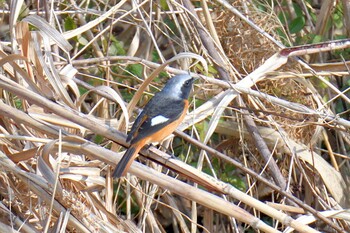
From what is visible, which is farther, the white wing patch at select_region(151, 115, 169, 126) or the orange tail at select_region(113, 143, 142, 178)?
the white wing patch at select_region(151, 115, 169, 126)

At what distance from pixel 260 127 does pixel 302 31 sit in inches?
37.6

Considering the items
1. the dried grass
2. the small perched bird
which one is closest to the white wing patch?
the small perched bird

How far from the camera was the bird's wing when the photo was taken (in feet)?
9.96

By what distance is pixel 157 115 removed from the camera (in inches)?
128

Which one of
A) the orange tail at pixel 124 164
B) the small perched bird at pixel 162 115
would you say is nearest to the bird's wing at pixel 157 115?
the small perched bird at pixel 162 115

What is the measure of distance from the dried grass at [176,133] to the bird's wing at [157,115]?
0.09 m

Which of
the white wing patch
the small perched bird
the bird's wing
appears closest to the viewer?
the small perched bird

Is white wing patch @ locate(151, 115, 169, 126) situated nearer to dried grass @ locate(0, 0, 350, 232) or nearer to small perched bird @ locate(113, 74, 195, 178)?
small perched bird @ locate(113, 74, 195, 178)

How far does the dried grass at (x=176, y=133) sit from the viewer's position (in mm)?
2695

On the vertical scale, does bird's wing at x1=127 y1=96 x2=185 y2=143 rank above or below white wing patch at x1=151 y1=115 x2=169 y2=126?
above

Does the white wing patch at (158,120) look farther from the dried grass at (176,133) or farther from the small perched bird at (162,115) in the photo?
the dried grass at (176,133)

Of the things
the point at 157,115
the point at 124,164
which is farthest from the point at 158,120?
the point at 124,164

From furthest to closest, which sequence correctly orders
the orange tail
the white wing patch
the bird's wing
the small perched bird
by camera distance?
the white wing patch → the bird's wing → the small perched bird → the orange tail

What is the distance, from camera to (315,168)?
144 inches
